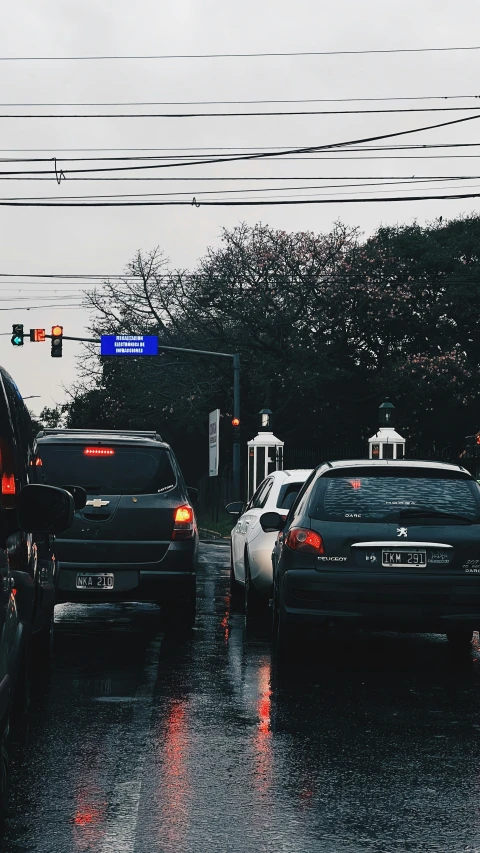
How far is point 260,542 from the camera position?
12711 mm

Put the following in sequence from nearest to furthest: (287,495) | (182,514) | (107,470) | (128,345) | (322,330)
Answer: (182,514)
(107,470)
(287,495)
(128,345)
(322,330)

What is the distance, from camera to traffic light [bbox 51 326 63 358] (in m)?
36.7

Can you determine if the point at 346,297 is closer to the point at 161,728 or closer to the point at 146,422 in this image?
the point at 146,422

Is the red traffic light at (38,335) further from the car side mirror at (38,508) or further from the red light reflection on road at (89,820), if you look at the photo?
the red light reflection on road at (89,820)

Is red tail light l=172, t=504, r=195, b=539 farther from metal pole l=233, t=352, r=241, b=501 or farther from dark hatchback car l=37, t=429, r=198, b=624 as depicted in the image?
metal pole l=233, t=352, r=241, b=501

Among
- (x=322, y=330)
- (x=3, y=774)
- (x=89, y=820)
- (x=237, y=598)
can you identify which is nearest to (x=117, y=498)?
(x=237, y=598)

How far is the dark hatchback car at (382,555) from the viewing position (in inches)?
367

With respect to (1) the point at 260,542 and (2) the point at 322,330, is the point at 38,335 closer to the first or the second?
(2) the point at 322,330

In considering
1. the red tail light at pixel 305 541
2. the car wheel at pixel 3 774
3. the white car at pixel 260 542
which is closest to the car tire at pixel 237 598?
the white car at pixel 260 542

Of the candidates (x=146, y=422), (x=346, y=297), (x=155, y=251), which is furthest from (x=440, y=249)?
(x=146, y=422)

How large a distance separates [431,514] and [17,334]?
92.1 ft

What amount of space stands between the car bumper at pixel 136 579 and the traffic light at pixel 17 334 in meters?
25.3

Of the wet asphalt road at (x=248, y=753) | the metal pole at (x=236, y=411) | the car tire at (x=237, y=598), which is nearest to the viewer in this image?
the wet asphalt road at (x=248, y=753)

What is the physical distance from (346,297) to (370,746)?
→ 4120 centimetres
